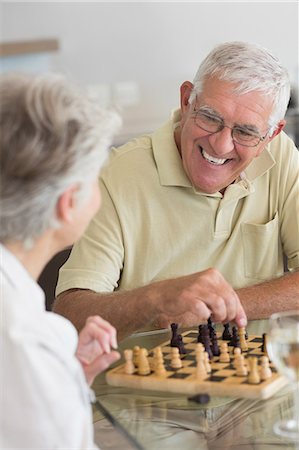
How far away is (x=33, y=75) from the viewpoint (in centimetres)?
147

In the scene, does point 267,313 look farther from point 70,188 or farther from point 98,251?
point 70,188

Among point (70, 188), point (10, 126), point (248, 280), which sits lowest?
point (248, 280)

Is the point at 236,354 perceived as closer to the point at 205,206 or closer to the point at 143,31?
the point at 205,206

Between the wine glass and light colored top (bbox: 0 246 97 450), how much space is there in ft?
1.16

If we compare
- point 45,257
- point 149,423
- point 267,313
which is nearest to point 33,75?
point 45,257

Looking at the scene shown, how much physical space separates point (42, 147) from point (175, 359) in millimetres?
735

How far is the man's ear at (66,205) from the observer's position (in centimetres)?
149

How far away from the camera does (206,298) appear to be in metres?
2.07

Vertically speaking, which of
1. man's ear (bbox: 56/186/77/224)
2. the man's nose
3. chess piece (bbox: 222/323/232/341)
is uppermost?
man's ear (bbox: 56/186/77/224)

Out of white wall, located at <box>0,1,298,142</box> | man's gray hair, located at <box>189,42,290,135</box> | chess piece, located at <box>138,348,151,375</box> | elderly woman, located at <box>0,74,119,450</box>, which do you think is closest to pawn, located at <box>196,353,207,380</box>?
chess piece, located at <box>138,348,151,375</box>

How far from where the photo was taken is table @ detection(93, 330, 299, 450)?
167cm

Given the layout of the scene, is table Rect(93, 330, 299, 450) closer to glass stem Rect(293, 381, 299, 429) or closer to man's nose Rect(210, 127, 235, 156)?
glass stem Rect(293, 381, 299, 429)

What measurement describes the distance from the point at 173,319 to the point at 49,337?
88 centimetres

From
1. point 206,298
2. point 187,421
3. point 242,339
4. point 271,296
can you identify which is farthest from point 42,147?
point 271,296
